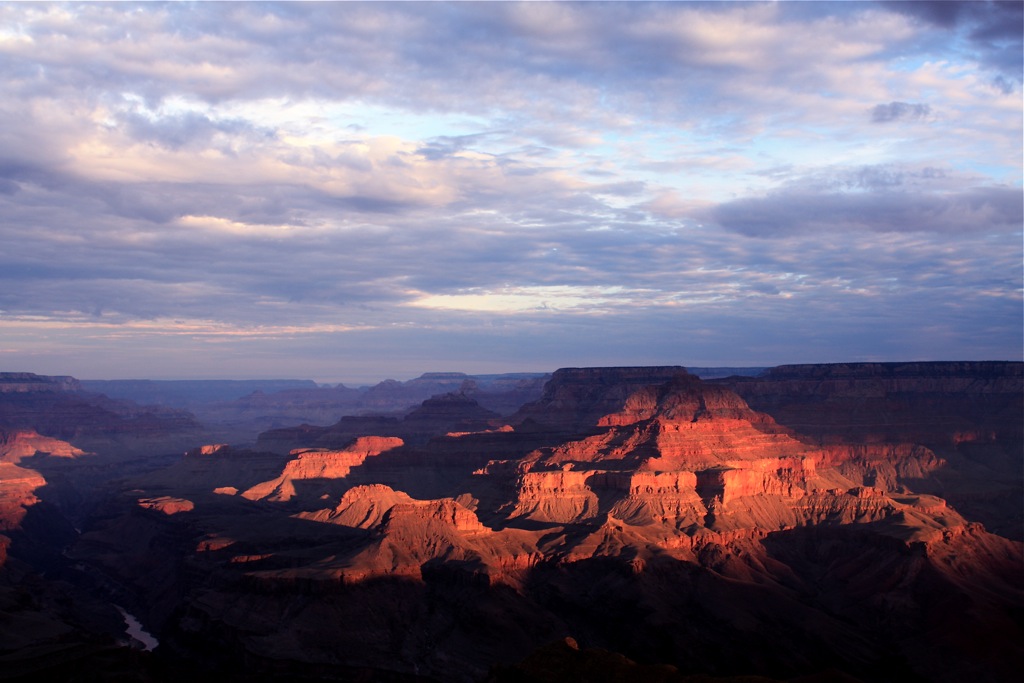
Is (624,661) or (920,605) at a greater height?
(624,661)

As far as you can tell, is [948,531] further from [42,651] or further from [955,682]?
[42,651]

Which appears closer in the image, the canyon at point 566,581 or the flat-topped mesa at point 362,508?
the canyon at point 566,581

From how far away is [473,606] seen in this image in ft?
368

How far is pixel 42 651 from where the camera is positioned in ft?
307

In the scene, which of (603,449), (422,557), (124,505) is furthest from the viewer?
(124,505)

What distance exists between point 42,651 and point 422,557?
43.4 m

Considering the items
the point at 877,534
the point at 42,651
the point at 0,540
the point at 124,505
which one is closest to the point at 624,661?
the point at 42,651

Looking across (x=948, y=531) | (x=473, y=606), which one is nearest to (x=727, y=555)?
(x=948, y=531)

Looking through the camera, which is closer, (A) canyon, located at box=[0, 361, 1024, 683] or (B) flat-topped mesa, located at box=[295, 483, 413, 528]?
(A) canyon, located at box=[0, 361, 1024, 683]

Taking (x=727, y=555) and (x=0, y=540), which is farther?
(x=0, y=540)

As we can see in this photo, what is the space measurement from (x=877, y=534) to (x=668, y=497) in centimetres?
2779

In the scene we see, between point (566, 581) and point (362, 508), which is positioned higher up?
point (362, 508)

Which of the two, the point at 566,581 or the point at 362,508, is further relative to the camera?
the point at 362,508

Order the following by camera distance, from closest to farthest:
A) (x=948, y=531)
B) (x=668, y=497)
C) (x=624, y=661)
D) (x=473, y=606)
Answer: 1. (x=624, y=661)
2. (x=473, y=606)
3. (x=948, y=531)
4. (x=668, y=497)
